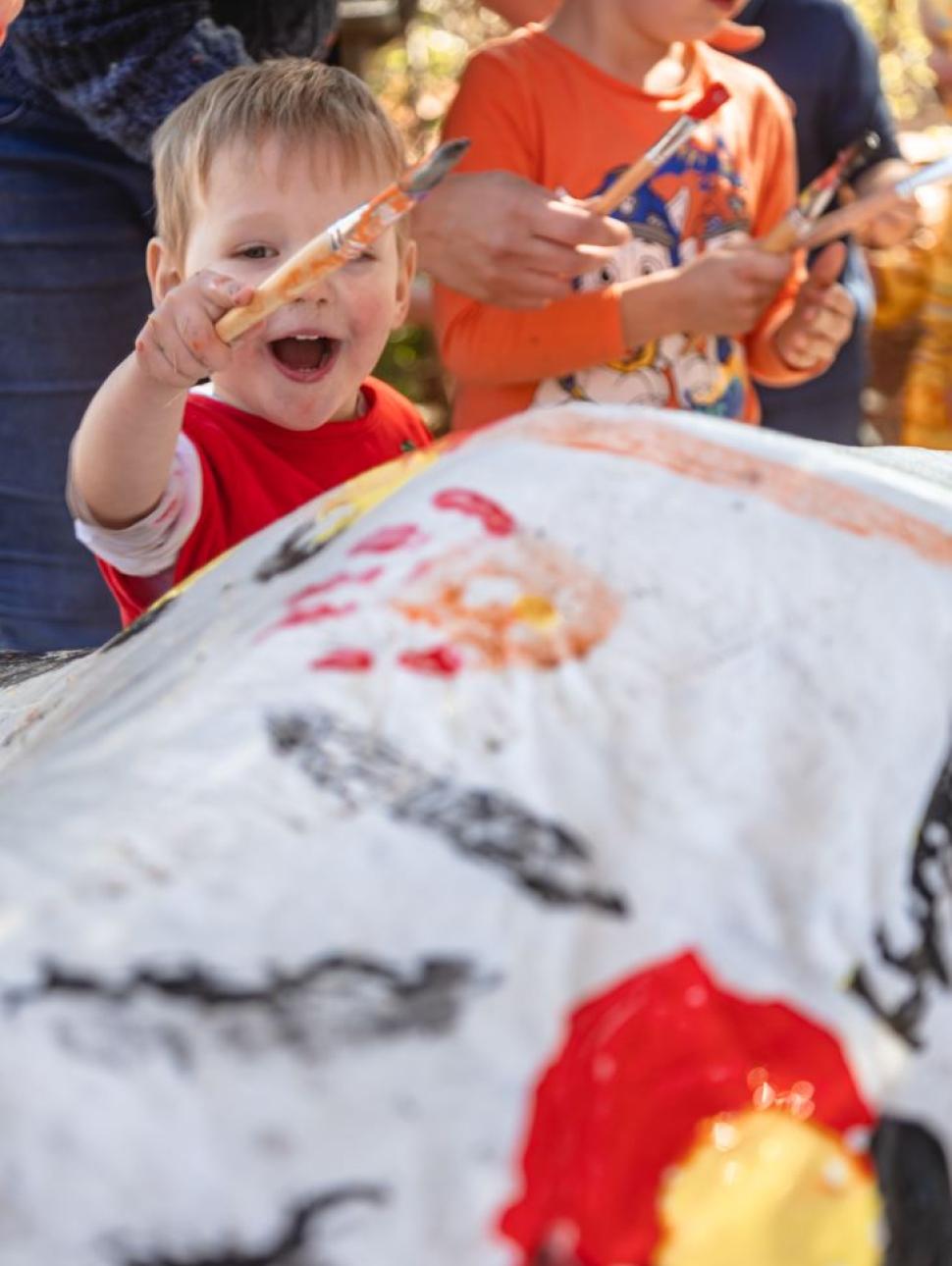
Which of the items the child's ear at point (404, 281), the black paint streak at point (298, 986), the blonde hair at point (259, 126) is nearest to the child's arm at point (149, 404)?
the blonde hair at point (259, 126)

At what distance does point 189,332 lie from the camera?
3.29ft

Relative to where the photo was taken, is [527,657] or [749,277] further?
[749,277]

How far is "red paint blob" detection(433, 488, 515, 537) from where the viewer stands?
0.73 metres

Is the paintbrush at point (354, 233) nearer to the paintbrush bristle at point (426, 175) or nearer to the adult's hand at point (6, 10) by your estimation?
the paintbrush bristle at point (426, 175)

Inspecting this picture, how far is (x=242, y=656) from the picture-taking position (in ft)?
2.16

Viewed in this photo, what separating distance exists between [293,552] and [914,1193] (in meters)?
0.41

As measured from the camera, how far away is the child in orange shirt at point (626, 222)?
163 cm

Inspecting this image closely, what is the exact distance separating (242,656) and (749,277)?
1119 mm

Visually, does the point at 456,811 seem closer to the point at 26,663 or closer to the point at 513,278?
the point at 26,663

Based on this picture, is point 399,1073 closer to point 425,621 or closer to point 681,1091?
point 681,1091

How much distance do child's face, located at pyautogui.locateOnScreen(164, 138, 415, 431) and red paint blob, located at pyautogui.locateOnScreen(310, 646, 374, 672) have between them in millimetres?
578

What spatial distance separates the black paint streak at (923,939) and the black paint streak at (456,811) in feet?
0.35

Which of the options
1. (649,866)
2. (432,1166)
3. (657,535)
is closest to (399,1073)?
(432,1166)

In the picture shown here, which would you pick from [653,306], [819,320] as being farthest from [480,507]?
[819,320]
